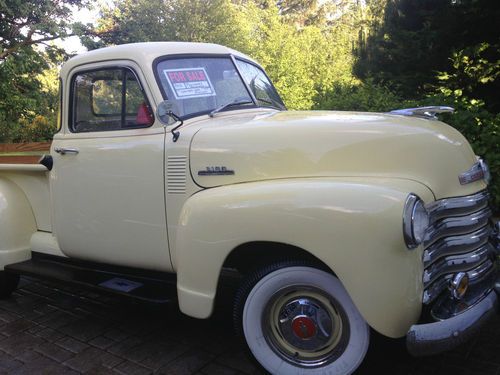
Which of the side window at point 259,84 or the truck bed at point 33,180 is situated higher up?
the side window at point 259,84

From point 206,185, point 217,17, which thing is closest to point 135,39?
point 217,17

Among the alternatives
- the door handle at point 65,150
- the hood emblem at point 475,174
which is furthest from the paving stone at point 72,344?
the hood emblem at point 475,174

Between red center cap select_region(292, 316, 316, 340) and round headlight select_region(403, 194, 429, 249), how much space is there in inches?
26.7

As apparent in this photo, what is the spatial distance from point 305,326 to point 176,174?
119 centimetres

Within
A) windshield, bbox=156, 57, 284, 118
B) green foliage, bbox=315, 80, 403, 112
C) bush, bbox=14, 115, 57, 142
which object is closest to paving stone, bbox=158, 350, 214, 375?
windshield, bbox=156, 57, 284, 118

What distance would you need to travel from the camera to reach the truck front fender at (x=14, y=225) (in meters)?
3.80

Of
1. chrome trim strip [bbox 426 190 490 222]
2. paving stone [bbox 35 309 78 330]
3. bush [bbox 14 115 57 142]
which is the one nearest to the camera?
chrome trim strip [bbox 426 190 490 222]

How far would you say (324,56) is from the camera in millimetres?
18750

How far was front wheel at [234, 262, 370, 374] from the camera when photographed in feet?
7.71

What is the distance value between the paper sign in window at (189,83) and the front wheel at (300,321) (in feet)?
4.42

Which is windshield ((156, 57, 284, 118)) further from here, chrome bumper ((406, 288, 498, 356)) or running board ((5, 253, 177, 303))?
chrome bumper ((406, 288, 498, 356))

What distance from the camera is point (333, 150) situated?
2564 millimetres

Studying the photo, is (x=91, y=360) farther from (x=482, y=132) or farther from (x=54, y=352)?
(x=482, y=132)

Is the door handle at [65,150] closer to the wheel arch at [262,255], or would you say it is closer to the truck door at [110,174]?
the truck door at [110,174]
